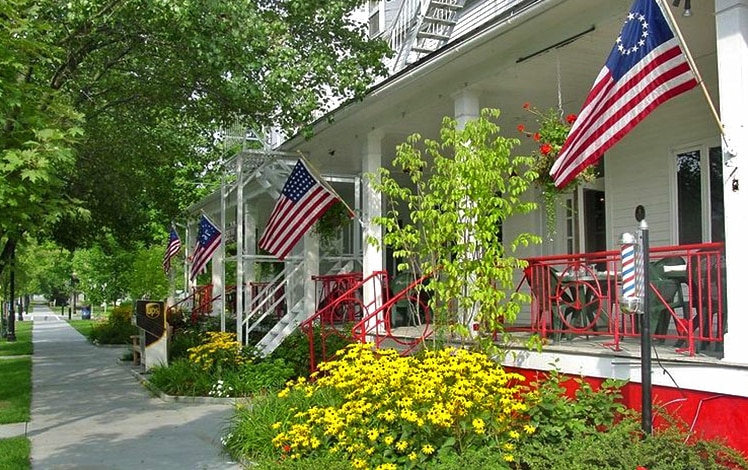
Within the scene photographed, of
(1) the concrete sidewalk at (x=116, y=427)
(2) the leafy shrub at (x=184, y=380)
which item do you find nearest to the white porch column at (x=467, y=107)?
(1) the concrete sidewalk at (x=116, y=427)

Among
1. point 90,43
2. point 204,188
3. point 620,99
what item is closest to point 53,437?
point 90,43

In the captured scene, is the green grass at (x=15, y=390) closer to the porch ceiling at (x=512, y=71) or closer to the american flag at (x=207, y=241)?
the american flag at (x=207, y=241)

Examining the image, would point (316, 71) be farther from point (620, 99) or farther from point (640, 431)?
point (640, 431)

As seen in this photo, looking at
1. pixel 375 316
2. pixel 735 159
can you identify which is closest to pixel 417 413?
pixel 735 159

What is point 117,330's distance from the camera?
26.4m

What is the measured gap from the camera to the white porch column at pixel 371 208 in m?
11.7

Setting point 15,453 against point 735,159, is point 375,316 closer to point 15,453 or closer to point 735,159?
point 15,453

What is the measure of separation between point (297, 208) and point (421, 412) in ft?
21.8

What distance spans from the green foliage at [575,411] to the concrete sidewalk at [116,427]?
3.40 metres

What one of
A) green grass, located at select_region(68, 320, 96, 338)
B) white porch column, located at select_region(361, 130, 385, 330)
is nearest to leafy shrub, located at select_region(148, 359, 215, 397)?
white porch column, located at select_region(361, 130, 385, 330)

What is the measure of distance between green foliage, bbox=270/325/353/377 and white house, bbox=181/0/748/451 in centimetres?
63

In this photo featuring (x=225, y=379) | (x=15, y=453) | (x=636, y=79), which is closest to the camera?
(x=636, y=79)

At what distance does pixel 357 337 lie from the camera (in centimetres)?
1078

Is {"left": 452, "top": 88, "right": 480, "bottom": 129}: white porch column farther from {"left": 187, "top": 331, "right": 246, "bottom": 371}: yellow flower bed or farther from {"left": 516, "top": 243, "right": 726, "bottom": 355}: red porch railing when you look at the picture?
{"left": 187, "top": 331, "right": 246, "bottom": 371}: yellow flower bed
